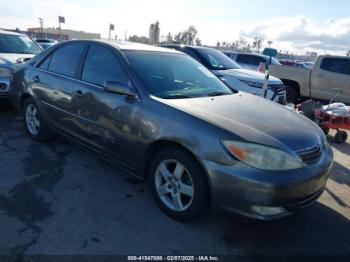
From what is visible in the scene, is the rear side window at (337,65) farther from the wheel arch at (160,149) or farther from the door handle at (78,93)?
the wheel arch at (160,149)

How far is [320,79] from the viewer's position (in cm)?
1102

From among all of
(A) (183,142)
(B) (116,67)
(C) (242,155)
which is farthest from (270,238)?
(B) (116,67)

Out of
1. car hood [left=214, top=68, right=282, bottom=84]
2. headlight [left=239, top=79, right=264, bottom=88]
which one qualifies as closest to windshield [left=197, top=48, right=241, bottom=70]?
car hood [left=214, top=68, right=282, bottom=84]

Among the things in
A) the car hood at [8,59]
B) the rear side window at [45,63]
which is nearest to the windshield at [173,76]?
the rear side window at [45,63]

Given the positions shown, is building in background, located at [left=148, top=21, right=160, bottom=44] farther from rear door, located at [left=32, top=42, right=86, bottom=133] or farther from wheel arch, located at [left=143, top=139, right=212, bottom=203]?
wheel arch, located at [left=143, top=139, right=212, bottom=203]

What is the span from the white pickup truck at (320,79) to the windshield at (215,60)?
316 cm

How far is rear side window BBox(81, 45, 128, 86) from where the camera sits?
3.98m

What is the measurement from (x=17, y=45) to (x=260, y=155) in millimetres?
7213

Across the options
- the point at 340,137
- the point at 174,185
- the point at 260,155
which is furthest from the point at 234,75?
the point at 260,155

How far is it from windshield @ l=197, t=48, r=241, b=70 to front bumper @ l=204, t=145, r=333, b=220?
5.86m

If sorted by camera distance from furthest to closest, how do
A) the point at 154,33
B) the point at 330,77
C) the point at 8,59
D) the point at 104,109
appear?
1. the point at 154,33
2. the point at 330,77
3. the point at 8,59
4. the point at 104,109

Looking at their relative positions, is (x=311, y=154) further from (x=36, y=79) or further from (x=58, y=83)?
(x=36, y=79)

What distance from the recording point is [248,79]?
8227mm

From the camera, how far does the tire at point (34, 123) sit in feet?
17.3
